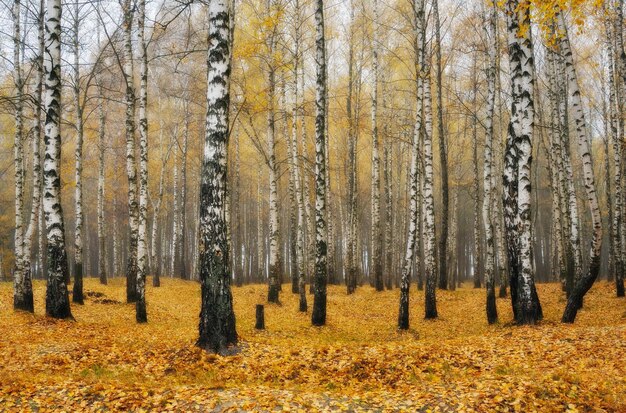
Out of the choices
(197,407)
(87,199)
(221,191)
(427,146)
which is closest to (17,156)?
(221,191)

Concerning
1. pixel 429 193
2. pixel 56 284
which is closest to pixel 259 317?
pixel 56 284

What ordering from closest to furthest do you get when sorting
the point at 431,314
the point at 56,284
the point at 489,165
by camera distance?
the point at 56,284 → the point at 431,314 → the point at 489,165

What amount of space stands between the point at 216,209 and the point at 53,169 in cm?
579

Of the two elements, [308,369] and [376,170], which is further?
[376,170]

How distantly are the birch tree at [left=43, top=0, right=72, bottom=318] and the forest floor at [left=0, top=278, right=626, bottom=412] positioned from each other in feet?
2.18

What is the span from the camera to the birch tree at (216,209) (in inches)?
299

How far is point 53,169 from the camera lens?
35.0ft

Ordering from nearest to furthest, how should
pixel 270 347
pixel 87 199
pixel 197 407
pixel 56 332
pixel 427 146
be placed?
pixel 197 407
pixel 270 347
pixel 56 332
pixel 427 146
pixel 87 199

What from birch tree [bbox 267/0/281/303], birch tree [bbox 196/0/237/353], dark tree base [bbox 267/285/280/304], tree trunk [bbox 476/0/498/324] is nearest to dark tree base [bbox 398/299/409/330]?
tree trunk [bbox 476/0/498/324]

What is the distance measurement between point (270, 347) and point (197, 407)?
295 cm

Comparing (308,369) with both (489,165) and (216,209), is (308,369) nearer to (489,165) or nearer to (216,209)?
(216,209)

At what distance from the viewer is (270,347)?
8.24 meters

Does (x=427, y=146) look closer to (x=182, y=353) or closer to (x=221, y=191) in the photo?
(x=221, y=191)

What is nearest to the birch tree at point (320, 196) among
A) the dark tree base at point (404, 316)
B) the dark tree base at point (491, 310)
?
the dark tree base at point (404, 316)
